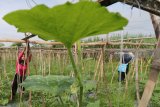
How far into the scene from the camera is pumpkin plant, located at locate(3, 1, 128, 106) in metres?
0.58

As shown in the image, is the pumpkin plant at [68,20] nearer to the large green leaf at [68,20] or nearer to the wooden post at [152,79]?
the large green leaf at [68,20]

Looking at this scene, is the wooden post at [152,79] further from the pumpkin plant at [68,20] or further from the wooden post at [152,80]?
the pumpkin plant at [68,20]

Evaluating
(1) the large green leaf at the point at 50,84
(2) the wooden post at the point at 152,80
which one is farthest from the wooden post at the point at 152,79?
(1) the large green leaf at the point at 50,84

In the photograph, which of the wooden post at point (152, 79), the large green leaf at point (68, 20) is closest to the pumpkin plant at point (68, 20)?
the large green leaf at point (68, 20)

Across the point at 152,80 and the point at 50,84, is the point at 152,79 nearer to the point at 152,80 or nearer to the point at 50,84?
the point at 152,80

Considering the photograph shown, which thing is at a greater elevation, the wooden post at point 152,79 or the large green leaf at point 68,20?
the large green leaf at point 68,20

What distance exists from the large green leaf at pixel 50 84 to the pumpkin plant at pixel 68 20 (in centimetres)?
29

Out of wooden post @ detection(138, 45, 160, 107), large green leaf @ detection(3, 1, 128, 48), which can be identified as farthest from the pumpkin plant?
wooden post @ detection(138, 45, 160, 107)

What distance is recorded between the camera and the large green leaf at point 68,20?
58 cm

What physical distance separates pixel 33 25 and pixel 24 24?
18 millimetres

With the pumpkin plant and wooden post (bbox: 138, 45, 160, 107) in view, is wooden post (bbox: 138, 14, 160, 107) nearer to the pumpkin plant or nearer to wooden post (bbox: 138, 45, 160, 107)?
wooden post (bbox: 138, 45, 160, 107)

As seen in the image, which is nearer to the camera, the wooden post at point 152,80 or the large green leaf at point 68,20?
the large green leaf at point 68,20

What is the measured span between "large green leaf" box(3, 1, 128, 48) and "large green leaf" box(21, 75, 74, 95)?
288 mm

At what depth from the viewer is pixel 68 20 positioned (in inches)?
24.4
